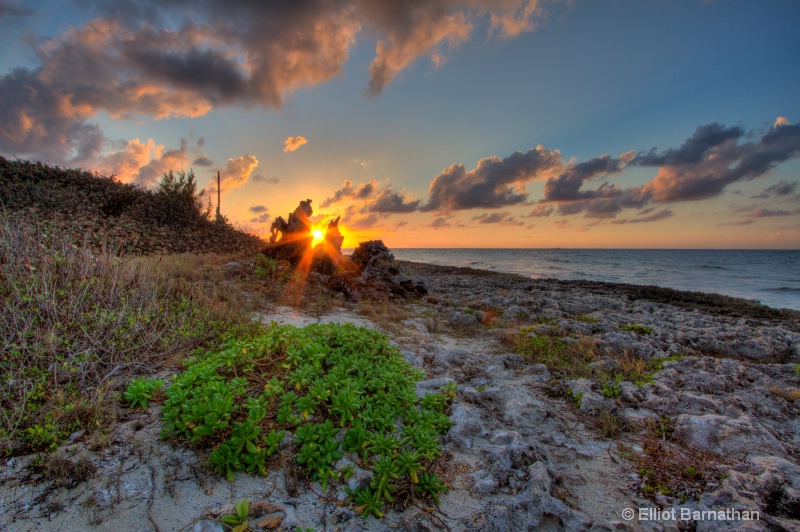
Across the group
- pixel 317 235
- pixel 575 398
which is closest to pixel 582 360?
pixel 575 398

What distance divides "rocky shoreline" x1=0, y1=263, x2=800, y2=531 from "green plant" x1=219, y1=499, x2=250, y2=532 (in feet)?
0.47

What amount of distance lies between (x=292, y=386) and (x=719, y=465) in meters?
4.65

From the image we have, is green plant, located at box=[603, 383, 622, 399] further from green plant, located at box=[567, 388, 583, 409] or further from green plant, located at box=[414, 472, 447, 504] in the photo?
green plant, located at box=[414, 472, 447, 504]

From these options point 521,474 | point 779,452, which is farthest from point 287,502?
point 779,452

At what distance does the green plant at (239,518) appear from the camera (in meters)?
2.42

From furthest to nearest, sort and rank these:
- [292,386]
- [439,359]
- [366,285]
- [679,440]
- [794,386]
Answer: [366,285], [439,359], [794,386], [292,386], [679,440]

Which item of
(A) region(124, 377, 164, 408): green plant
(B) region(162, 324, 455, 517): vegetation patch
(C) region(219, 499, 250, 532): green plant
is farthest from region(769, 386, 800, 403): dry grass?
(A) region(124, 377, 164, 408): green plant

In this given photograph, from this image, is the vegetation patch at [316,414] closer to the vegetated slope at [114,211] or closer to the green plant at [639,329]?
the green plant at [639,329]

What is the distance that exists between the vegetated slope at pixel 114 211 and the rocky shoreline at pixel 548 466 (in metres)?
13.9

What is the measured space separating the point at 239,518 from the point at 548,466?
2.87 m

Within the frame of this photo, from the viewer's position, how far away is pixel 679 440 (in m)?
3.93

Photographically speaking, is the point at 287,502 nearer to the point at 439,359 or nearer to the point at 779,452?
the point at 439,359

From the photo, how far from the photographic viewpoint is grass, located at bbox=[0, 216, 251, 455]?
11.3ft

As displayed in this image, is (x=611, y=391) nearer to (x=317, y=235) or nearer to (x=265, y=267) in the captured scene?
(x=265, y=267)
